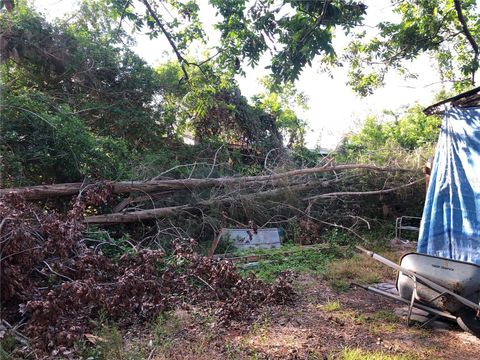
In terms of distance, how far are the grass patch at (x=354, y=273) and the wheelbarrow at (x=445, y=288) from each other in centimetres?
139

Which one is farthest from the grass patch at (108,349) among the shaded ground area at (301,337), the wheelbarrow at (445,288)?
the wheelbarrow at (445,288)

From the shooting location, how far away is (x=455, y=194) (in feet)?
15.9

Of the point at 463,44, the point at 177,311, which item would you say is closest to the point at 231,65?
the point at 177,311

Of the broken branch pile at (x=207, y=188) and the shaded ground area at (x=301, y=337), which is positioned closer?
the shaded ground area at (x=301, y=337)

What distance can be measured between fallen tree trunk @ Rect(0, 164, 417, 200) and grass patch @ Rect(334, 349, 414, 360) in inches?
163

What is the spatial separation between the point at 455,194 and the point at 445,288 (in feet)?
5.38

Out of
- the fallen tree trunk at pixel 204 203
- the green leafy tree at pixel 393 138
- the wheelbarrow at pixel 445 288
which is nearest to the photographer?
the wheelbarrow at pixel 445 288

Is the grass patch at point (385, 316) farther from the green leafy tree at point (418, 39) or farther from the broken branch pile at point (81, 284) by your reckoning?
the green leafy tree at point (418, 39)

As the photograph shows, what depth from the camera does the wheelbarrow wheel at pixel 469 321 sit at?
364cm

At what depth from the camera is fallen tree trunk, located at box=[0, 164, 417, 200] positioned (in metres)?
5.60

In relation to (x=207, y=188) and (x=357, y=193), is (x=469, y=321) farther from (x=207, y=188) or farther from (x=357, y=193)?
(x=357, y=193)

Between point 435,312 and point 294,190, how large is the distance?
479 centimetres

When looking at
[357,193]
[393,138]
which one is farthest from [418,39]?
[393,138]

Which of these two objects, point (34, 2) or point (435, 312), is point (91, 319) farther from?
point (34, 2)
